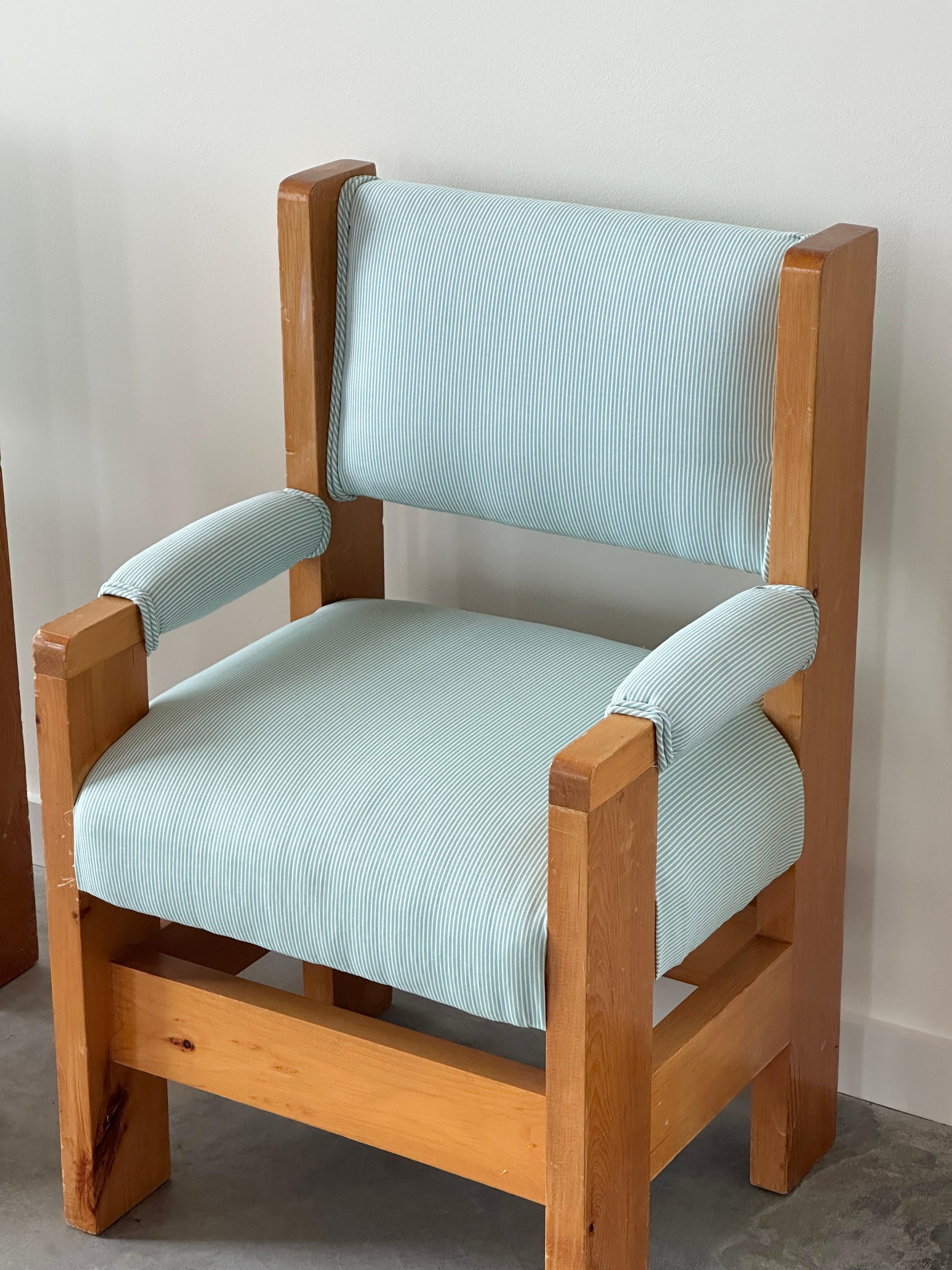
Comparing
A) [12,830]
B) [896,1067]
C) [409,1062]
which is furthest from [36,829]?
[896,1067]

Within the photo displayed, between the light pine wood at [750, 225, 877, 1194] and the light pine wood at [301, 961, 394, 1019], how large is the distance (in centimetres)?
45

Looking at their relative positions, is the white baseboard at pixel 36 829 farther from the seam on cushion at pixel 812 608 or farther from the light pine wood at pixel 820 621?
the seam on cushion at pixel 812 608

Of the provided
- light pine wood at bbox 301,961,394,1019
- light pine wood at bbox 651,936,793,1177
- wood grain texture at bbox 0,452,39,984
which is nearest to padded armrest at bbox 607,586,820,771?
light pine wood at bbox 651,936,793,1177

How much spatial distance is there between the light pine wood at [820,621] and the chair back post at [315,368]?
0.46 m

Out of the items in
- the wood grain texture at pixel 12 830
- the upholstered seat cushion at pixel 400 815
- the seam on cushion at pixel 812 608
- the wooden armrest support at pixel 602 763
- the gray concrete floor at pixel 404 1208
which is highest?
the seam on cushion at pixel 812 608

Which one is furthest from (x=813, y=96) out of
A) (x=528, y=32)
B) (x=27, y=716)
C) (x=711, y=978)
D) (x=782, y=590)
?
(x=27, y=716)

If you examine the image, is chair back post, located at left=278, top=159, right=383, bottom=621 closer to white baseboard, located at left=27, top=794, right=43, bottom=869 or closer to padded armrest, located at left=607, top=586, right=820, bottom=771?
padded armrest, located at left=607, top=586, right=820, bottom=771

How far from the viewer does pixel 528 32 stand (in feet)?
5.03

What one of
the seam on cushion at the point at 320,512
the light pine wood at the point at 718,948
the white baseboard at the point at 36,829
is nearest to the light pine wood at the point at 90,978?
the seam on cushion at the point at 320,512

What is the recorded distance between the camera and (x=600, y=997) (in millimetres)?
1151

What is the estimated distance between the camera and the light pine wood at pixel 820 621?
4.15 ft

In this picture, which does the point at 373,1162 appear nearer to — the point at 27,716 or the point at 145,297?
the point at 27,716

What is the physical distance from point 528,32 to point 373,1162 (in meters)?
1.10

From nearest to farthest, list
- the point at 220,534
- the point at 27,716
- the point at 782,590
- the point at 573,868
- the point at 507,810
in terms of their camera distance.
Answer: the point at 573,868, the point at 507,810, the point at 782,590, the point at 220,534, the point at 27,716
